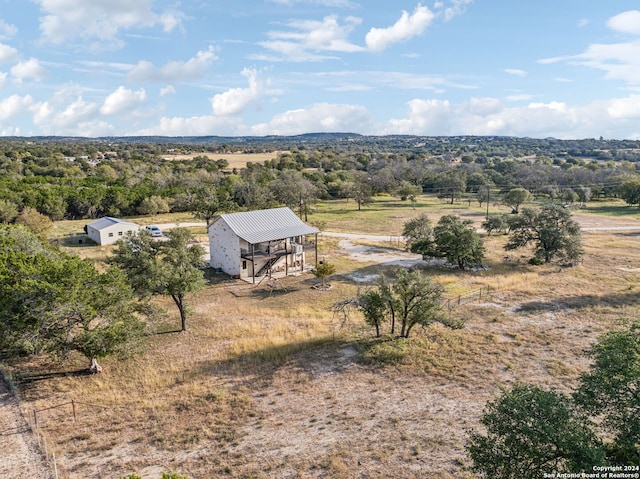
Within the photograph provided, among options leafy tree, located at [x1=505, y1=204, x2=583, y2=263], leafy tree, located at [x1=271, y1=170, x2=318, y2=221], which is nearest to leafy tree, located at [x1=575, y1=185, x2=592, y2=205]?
leafy tree, located at [x1=505, y1=204, x2=583, y2=263]

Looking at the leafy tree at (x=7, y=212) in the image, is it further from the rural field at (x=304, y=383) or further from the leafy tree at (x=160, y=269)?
the leafy tree at (x=160, y=269)

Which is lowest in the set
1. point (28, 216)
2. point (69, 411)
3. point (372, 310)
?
point (69, 411)

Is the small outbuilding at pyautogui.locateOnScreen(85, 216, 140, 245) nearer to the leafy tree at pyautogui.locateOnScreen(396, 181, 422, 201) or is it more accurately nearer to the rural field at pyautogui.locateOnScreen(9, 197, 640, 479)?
the rural field at pyautogui.locateOnScreen(9, 197, 640, 479)

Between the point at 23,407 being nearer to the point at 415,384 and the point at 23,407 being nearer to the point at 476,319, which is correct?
the point at 415,384

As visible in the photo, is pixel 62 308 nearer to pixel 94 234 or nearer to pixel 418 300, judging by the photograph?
pixel 418 300

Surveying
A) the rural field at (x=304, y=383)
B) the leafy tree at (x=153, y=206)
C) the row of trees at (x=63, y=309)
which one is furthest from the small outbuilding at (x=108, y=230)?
the row of trees at (x=63, y=309)

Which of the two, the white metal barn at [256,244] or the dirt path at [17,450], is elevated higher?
the white metal barn at [256,244]

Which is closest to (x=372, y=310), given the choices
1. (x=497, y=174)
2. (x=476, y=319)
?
(x=476, y=319)
